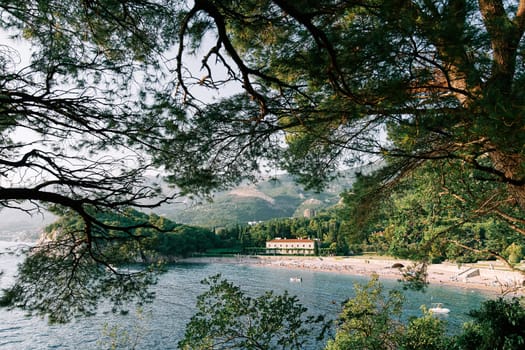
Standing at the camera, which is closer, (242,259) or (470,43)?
(470,43)

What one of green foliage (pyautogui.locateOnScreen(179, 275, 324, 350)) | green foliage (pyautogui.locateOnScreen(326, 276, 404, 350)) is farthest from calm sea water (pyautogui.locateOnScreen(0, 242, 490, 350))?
green foliage (pyautogui.locateOnScreen(179, 275, 324, 350))

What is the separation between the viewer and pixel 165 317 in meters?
17.3

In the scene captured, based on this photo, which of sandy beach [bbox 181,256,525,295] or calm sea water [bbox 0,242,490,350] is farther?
sandy beach [bbox 181,256,525,295]

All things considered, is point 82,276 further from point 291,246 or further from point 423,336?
point 291,246

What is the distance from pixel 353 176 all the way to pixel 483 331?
200cm

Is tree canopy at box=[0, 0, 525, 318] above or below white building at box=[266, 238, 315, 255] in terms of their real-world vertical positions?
above

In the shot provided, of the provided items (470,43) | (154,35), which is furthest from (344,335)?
(154,35)

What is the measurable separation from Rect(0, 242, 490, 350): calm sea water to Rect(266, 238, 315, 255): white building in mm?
24767

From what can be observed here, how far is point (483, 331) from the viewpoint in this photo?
10.8ft

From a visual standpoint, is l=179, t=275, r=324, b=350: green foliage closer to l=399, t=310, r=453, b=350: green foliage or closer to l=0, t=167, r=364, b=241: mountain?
l=399, t=310, r=453, b=350: green foliage

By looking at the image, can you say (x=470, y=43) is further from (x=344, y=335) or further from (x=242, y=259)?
(x=242, y=259)

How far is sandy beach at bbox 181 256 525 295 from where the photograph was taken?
2548 cm

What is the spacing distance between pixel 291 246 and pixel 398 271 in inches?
1605

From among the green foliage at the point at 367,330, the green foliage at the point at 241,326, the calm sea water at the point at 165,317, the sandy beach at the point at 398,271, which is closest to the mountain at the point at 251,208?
the sandy beach at the point at 398,271
